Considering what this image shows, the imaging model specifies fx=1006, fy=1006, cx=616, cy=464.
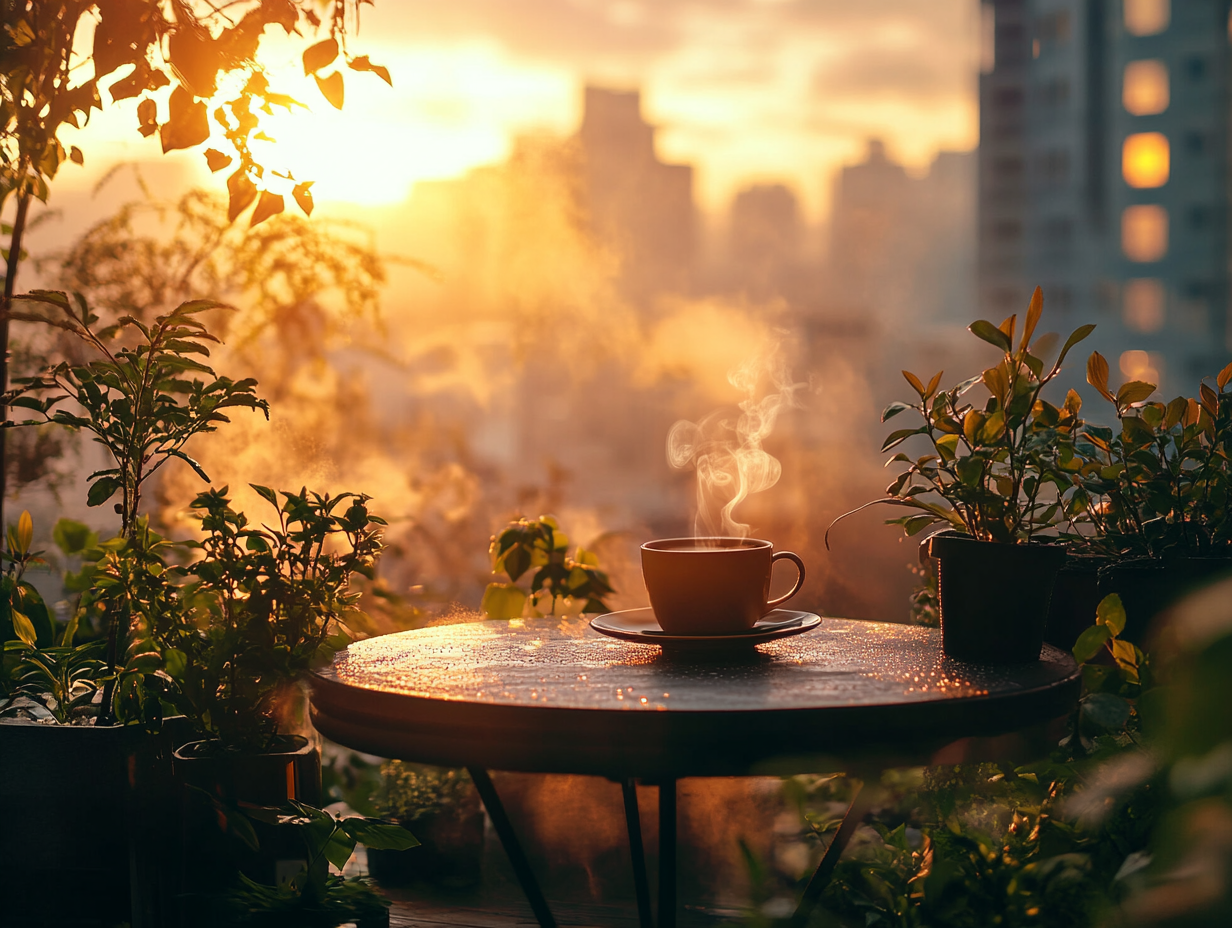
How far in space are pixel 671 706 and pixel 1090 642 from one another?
0.63 m

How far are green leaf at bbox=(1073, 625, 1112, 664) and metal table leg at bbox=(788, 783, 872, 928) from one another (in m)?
0.30

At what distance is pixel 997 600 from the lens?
3.51 ft

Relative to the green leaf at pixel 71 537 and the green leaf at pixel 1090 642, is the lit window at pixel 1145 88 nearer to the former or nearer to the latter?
the green leaf at pixel 1090 642

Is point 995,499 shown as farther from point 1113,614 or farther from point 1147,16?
point 1147,16

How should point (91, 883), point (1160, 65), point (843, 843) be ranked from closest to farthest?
1. point (843, 843)
2. point (91, 883)
3. point (1160, 65)

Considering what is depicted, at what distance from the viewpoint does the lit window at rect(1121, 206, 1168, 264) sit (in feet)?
75.5

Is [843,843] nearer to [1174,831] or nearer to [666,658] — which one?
[666,658]

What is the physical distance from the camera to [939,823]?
1691mm

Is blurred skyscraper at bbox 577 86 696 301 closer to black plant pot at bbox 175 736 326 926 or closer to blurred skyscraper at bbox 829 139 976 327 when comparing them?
blurred skyscraper at bbox 829 139 976 327

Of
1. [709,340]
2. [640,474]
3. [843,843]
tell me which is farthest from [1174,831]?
[640,474]

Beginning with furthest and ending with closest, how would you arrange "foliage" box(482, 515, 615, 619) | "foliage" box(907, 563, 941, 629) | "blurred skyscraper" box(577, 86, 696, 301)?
"blurred skyscraper" box(577, 86, 696, 301) < "foliage" box(482, 515, 615, 619) < "foliage" box(907, 563, 941, 629)

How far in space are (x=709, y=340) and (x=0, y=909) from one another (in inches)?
90.0

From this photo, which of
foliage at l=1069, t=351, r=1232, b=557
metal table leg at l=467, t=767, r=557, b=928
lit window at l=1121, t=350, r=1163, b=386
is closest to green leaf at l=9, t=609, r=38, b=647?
metal table leg at l=467, t=767, r=557, b=928

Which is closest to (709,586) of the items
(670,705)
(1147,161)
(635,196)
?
(670,705)
